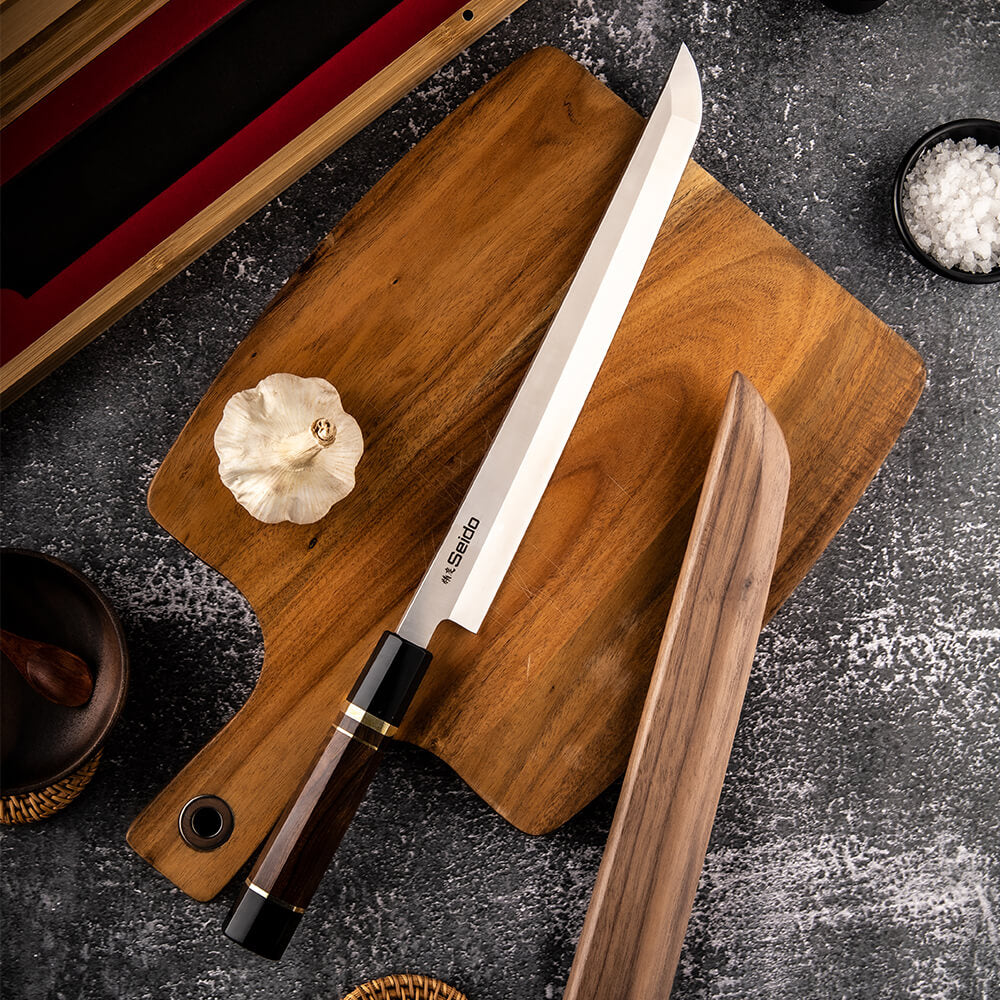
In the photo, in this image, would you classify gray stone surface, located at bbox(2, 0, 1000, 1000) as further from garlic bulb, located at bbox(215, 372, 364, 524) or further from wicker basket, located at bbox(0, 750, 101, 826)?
garlic bulb, located at bbox(215, 372, 364, 524)

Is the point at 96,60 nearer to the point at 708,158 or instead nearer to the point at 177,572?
the point at 177,572

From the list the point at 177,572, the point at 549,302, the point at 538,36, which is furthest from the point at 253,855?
the point at 538,36

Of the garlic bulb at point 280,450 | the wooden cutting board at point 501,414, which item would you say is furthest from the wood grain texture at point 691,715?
the garlic bulb at point 280,450

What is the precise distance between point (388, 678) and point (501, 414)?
0.22 metres

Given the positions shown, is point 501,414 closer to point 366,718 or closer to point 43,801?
point 366,718

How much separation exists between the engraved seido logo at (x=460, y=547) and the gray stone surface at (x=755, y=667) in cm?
23

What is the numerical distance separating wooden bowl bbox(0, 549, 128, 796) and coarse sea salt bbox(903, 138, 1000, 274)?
0.79 metres

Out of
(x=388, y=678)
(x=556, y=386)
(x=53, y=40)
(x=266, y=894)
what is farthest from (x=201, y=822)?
(x=53, y=40)

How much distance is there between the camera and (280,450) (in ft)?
1.88

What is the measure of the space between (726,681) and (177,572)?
1.62 feet

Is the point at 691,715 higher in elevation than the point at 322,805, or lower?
higher

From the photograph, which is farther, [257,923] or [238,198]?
[238,198]

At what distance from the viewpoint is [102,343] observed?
73 centimetres

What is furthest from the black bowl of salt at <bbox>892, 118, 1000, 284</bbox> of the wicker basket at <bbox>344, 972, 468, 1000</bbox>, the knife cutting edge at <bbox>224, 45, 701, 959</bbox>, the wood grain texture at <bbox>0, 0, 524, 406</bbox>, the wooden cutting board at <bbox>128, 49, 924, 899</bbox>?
the wicker basket at <bbox>344, 972, 468, 1000</bbox>
